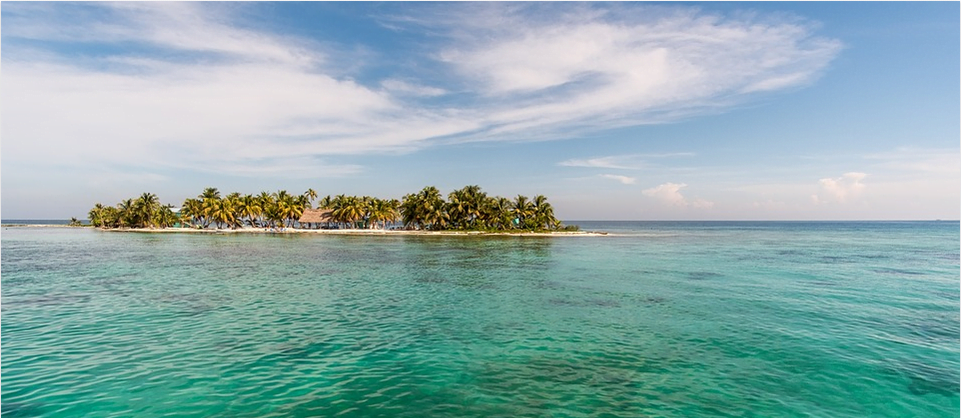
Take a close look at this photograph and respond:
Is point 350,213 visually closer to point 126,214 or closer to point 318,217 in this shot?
point 318,217

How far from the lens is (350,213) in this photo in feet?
427

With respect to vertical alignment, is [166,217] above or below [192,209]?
below

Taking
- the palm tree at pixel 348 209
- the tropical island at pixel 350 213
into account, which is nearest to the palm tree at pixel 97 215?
the tropical island at pixel 350 213

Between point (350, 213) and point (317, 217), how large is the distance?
1205cm

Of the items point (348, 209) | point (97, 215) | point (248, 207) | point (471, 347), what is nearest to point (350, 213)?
point (348, 209)

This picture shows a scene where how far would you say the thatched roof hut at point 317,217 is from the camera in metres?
134

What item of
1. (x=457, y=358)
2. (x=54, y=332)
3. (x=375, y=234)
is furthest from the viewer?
(x=375, y=234)

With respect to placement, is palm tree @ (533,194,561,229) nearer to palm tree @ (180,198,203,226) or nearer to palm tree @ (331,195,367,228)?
palm tree @ (331,195,367,228)

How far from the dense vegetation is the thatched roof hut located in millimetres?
1205

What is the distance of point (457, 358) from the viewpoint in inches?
644

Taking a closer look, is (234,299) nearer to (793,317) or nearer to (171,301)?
(171,301)

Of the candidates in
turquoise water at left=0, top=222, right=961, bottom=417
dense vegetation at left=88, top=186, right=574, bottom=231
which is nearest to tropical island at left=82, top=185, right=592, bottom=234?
dense vegetation at left=88, top=186, right=574, bottom=231

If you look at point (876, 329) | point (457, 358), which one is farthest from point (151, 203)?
point (876, 329)

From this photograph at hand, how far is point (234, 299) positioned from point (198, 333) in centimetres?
812
